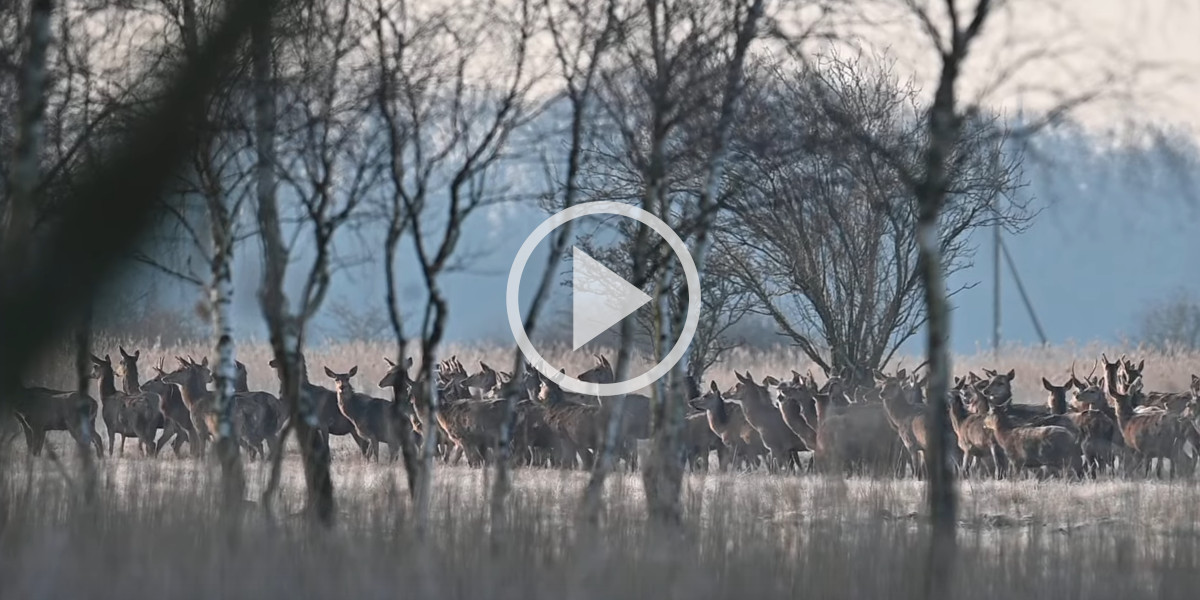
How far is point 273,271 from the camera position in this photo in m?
12.0

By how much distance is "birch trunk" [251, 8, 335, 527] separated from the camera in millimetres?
11820

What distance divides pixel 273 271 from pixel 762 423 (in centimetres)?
1029

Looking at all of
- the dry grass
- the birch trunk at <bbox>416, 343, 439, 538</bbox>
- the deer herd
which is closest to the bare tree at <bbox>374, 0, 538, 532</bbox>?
the birch trunk at <bbox>416, 343, 439, 538</bbox>

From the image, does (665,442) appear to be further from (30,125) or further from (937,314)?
(30,125)

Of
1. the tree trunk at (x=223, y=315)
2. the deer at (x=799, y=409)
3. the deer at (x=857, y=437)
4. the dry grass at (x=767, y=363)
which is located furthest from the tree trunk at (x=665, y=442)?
the dry grass at (x=767, y=363)

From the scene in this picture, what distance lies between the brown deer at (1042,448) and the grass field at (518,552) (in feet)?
20.2

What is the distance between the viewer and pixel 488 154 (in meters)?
13.1

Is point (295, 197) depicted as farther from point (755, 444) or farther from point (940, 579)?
point (755, 444)

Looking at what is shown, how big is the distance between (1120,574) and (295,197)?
7101 millimetres

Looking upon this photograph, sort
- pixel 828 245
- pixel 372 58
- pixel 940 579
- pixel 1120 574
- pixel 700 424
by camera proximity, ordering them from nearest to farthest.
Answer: pixel 940 579 < pixel 1120 574 < pixel 372 58 < pixel 700 424 < pixel 828 245

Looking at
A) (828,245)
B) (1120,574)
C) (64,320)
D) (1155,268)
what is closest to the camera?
(1120,574)

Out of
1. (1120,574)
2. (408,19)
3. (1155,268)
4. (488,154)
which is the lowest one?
(1120,574)

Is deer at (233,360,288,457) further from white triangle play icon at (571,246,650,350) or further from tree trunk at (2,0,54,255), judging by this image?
tree trunk at (2,0,54,255)

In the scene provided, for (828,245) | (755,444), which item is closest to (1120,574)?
(755,444)
